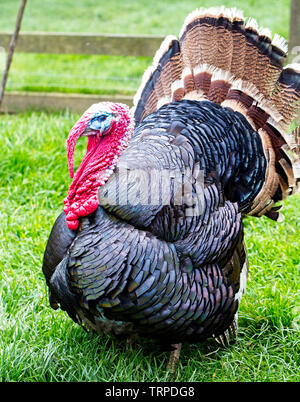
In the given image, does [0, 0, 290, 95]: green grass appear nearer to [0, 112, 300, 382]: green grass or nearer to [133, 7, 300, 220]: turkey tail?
[0, 112, 300, 382]: green grass

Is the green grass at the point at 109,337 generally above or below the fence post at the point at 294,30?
below

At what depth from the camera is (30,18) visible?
39.3 feet

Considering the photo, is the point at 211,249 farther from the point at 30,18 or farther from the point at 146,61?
Answer: the point at 30,18

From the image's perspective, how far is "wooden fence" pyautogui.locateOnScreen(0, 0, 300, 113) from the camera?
6.25 metres

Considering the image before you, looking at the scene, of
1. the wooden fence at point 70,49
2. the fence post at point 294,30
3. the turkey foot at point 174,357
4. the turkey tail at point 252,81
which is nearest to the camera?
the turkey foot at point 174,357

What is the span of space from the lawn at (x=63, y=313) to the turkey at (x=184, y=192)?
0.65 feet

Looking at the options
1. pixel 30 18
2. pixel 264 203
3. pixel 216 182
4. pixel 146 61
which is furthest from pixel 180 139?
pixel 30 18

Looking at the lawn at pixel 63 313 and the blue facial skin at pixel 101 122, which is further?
the lawn at pixel 63 313

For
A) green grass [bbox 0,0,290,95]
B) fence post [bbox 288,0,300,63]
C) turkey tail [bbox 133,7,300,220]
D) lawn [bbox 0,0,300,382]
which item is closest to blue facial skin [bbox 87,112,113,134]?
turkey tail [bbox 133,7,300,220]

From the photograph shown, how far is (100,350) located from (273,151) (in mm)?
1598

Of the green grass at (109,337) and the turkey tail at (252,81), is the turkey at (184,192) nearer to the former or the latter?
the turkey tail at (252,81)

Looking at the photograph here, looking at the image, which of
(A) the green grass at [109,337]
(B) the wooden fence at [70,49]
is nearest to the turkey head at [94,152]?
(A) the green grass at [109,337]

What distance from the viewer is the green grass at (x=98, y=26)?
24.2ft

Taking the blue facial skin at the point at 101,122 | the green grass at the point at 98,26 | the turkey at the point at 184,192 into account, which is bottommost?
the green grass at the point at 98,26
